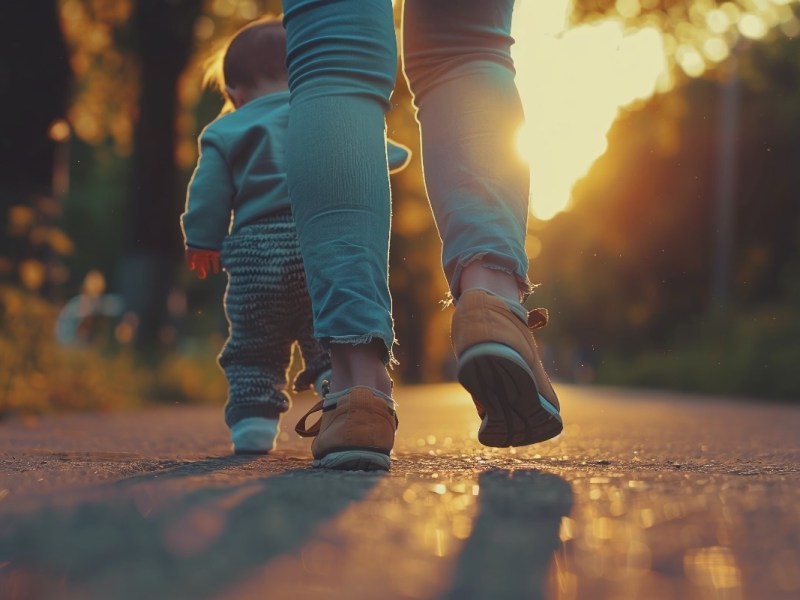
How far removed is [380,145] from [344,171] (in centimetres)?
12

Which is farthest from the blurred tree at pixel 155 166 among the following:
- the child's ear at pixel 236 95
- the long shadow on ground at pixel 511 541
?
the long shadow on ground at pixel 511 541

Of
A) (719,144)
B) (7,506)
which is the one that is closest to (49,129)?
(7,506)

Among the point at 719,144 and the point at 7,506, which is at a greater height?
the point at 719,144

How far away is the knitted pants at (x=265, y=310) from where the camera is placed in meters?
3.45

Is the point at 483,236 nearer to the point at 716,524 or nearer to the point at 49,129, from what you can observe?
the point at 716,524

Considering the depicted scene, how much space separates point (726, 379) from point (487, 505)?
1775 cm

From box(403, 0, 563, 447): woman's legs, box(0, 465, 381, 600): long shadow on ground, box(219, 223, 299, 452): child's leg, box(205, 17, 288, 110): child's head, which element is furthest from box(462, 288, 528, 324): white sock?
box(205, 17, 288, 110): child's head

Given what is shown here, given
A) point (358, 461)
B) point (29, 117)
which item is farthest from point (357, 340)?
point (29, 117)

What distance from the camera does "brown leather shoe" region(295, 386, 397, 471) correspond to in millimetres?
2285

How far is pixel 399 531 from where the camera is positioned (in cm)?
147

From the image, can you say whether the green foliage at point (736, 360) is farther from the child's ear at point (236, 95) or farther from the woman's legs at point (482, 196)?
the woman's legs at point (482, 196)

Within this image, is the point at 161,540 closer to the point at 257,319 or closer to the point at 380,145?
the point at 380,145

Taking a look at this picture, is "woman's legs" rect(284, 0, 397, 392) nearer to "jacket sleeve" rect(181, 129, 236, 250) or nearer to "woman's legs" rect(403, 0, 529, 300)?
"woman's legs" rect(403, 0, 529, 300)

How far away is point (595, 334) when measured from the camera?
151ft
